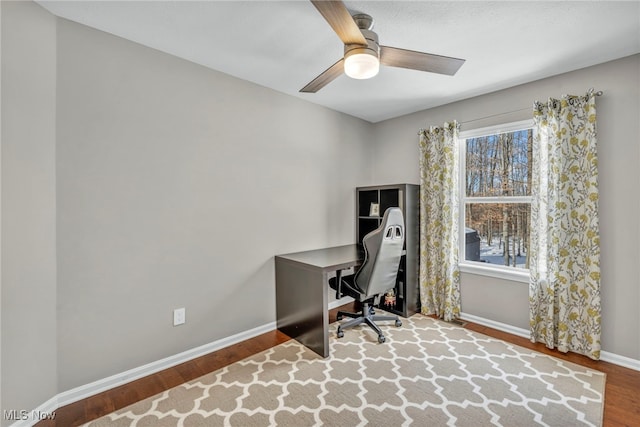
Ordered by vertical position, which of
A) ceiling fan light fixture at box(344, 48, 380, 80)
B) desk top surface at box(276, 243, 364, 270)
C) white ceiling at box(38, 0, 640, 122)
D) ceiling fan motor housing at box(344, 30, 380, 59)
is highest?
white ceiling at box(38, 0, 640, 122)

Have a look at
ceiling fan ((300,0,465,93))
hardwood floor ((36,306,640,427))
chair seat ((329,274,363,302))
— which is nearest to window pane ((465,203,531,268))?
hardwood floor ((36,306,640,427))

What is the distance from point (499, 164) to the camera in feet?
9.48

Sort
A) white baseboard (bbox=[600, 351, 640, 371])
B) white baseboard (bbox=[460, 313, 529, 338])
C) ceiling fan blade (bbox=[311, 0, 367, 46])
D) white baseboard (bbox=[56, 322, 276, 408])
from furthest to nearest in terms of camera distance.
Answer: white baseboard (bbox=[460, 313, 529, 338])
white baseboard (bbox=[600, 351, 640, 371])
white baseboard (bbox=[56, 322, 276, 408])
ceiling fan blade (bbox=[311, 0, 367, 46])

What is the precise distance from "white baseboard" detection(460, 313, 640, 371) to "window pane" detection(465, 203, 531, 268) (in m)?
0.58

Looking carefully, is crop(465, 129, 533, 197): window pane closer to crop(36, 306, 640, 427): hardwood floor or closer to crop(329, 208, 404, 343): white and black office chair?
crop(329, 208, 404, 343): white and black office chair

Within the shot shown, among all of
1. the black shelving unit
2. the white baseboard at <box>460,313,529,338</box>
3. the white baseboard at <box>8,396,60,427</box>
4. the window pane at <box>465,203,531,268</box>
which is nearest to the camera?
the white baseboard at <box>8,396,60,427</box>

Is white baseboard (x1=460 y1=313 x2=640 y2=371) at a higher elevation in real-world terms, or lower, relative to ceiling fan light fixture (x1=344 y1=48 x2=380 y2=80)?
lower

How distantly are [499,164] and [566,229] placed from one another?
33.7 inches

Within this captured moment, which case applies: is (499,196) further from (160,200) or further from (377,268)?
(160,200)

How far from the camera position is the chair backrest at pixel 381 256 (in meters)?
2.48

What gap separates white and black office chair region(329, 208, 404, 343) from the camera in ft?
8.15

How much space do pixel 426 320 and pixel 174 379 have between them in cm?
236

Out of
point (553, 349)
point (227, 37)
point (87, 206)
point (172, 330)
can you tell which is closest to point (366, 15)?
point (227, 37)

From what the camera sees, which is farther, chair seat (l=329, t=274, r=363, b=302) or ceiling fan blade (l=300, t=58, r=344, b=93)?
chair seat (l=329, t=274, r=363, b=302)
